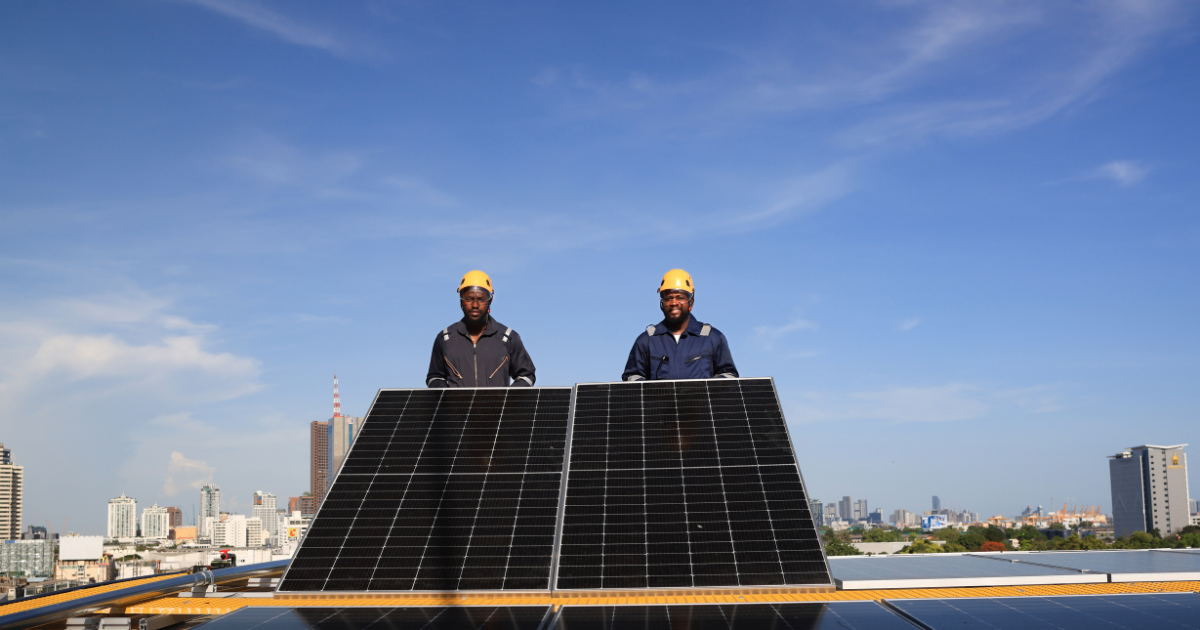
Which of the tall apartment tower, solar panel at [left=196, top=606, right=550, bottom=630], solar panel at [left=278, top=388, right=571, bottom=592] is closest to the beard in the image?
solar panel at [left=278, top=388, right=571, bottom=592]

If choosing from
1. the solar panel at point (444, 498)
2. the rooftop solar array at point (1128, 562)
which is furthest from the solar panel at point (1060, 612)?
the solar panel at point (444, 498)

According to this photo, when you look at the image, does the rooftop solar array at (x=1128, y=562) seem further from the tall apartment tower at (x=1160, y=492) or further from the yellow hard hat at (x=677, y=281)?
the tall apartment tower at (x=1160, y=492)

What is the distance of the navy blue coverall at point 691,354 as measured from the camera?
15.2 metres

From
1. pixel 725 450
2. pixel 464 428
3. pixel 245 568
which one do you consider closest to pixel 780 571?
pixel 725 450

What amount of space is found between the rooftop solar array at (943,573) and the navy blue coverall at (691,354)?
3862 mm

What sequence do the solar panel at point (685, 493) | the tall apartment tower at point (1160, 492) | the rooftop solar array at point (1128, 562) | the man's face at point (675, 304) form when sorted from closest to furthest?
the solar panel at point (685, 493) < the rooftop solar array at point (1128, 562) < the man's face at point (675, 304) < the tall apartment tower at point (1160, 492)

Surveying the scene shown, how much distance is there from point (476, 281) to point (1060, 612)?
1011cm

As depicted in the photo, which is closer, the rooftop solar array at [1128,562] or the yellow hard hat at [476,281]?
the rooftop solar array at [1128,562]

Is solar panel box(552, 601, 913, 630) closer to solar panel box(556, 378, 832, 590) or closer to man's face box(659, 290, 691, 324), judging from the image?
solar panel box(556, 378, 832, 590)

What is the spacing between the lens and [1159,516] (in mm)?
187375

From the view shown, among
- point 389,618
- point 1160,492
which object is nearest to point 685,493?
point 389,618

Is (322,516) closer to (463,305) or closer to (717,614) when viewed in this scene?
(463,305)

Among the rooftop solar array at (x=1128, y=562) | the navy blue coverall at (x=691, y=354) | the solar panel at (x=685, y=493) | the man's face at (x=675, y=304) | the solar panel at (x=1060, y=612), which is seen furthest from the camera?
the navy blue coverall at (x=691, y=354)

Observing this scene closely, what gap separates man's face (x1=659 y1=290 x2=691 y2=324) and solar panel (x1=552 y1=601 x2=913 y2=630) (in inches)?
243
